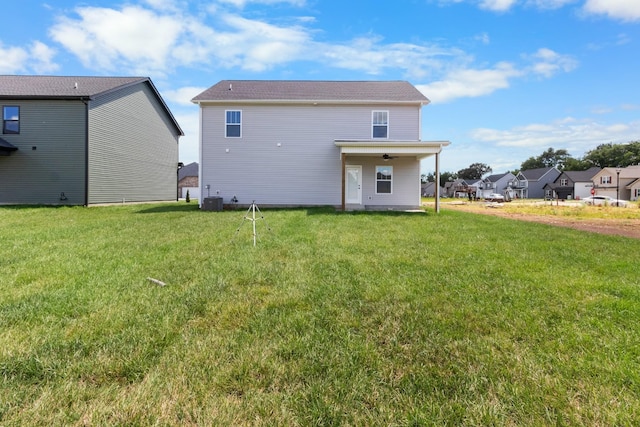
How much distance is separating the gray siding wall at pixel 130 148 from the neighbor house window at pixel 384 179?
14404mm

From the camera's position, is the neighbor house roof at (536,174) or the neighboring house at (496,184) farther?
the neighboring house at (496,184)

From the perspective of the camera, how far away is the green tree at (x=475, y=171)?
9650 cm

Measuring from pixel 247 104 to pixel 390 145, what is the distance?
7280 millimetres

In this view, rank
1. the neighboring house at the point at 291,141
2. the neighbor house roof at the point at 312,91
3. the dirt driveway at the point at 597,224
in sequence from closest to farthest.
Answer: the dirt driveway at the point at 597,224 → the neighbor house roof at the point at 312,91 → the neighboring house at the point at 291,141

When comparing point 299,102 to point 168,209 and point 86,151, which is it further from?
point 86,151

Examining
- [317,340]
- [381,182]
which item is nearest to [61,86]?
[381,182]

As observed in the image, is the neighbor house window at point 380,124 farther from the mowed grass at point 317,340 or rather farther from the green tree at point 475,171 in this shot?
the green tree at point 475,171

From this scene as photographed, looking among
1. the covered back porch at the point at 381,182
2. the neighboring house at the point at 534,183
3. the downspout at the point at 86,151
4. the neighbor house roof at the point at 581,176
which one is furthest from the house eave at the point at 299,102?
the neighboring house at the point at 534,183

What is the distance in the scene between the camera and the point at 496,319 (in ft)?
9.66

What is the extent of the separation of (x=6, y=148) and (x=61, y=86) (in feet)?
14.0

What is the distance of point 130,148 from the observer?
18.5 metres

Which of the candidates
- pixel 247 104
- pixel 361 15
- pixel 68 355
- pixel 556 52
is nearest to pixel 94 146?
pixel 247 104

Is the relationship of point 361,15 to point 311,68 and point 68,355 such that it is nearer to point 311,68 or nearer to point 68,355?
point 311,68

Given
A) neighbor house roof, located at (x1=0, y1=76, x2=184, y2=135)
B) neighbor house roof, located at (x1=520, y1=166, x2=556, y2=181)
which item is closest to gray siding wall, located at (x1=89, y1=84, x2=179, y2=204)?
neighbor house roof, located at (x1=0, y1=76, x2=184, y2=135)
